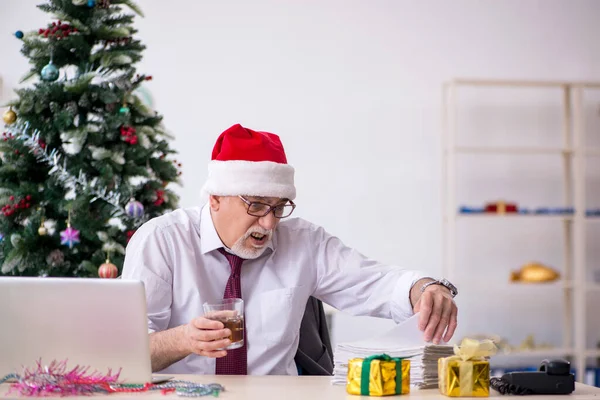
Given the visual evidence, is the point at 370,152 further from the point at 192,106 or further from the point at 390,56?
the point at 192,106

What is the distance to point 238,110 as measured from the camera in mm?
4965

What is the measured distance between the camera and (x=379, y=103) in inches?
200

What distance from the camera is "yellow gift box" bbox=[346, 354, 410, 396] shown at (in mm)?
1615

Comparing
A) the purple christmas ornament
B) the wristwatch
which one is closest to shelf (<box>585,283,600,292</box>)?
the wristwatch

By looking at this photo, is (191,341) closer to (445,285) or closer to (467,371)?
(467,371)

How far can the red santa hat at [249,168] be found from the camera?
2383 millimetres

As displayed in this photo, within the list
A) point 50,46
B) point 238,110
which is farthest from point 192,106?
point 50,46

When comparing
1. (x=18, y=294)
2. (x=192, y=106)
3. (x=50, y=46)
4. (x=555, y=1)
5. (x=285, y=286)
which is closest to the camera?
(x=18, y=294)

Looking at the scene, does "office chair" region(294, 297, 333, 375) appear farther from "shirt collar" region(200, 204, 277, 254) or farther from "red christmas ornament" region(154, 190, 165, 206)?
"red christmas ornament" region(154, 190, 165, 206)

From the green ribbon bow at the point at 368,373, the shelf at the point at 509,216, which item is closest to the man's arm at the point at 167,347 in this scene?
the green ribbon bow at the point at 368,373

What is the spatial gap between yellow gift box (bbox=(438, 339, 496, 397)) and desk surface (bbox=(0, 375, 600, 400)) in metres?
0.03

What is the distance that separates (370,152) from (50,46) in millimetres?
2471

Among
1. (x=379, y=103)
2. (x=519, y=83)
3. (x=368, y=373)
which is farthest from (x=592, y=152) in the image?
(x=368, y=373)

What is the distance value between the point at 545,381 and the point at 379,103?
3.52 meters
